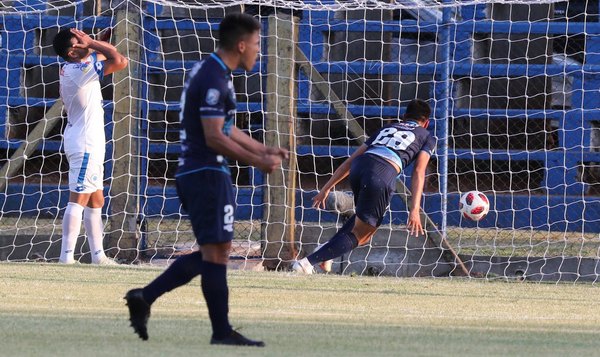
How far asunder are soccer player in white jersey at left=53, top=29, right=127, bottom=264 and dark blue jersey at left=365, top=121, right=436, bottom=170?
2.49 meters

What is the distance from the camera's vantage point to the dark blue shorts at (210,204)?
6105 mm

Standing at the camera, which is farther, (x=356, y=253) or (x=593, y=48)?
(x=593, y=48)

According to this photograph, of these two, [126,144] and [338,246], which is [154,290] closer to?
[338,246]

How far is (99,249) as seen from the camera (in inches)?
449

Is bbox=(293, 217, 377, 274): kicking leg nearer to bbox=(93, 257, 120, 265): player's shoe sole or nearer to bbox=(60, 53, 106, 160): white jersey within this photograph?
bbox=(93, 257, 120, 265): player's shoe sole

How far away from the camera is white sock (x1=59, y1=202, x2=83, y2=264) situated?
1112 cm

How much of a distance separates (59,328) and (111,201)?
6.00m

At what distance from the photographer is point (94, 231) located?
11.4 m

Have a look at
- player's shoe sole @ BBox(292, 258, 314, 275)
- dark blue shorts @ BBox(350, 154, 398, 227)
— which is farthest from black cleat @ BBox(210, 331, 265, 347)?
player's shoe sole @ BBox(292, 258, 314, 275)

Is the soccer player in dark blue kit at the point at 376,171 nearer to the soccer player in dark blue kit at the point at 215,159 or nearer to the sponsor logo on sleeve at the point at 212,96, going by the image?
the soccer player in dark blue kit at the point at 215,159

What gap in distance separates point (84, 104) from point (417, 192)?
3249 mm

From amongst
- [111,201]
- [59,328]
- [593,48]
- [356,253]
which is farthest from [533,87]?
[59,328]

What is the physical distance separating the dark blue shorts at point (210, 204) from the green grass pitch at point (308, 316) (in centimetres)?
58

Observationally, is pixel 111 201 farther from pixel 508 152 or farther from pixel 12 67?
pixel 508 152
